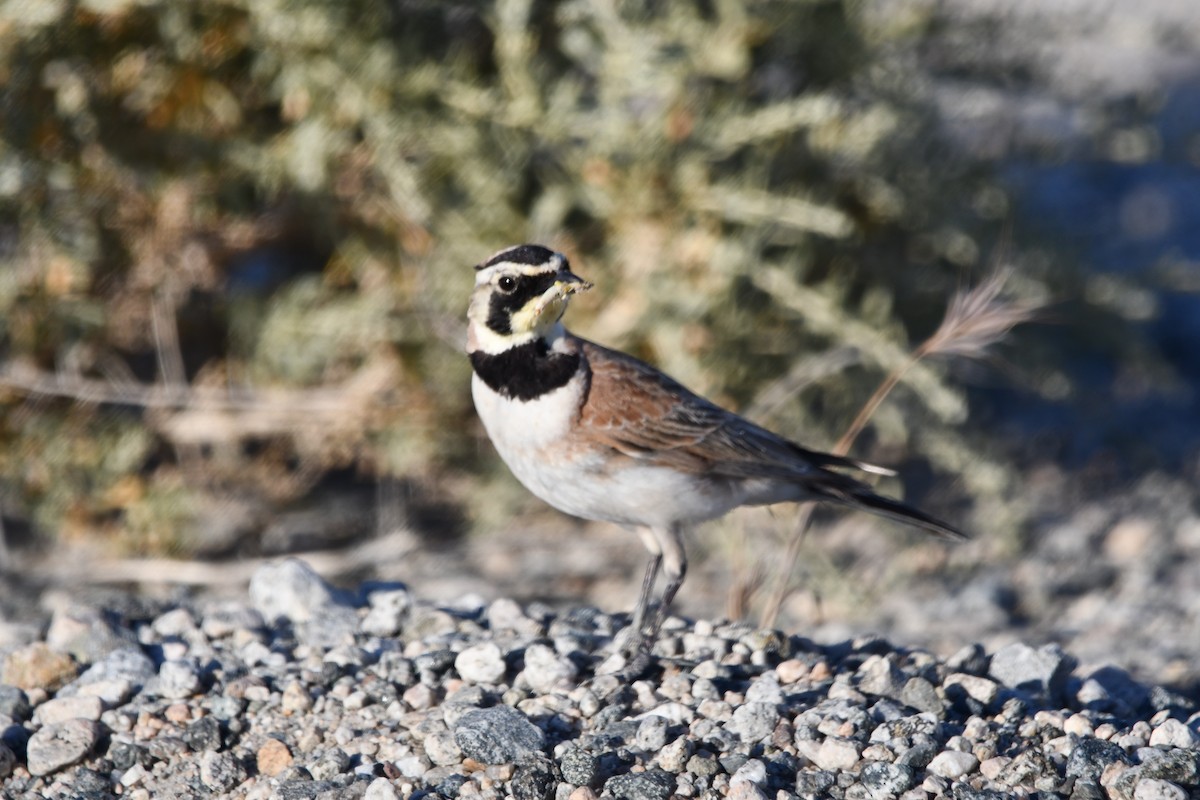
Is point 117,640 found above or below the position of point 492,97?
below

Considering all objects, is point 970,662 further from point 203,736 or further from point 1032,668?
point 203,736

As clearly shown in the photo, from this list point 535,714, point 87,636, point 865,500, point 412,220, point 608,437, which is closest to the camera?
point 535,714

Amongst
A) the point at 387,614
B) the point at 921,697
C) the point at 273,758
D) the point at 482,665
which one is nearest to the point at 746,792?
the point at 921,697

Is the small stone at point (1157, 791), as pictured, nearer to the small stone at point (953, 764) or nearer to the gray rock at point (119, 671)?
the small stone at point (953, 764)

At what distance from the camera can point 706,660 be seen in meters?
4.47

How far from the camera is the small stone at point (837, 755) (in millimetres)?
3740

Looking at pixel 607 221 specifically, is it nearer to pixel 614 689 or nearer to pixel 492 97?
pixel 492 97

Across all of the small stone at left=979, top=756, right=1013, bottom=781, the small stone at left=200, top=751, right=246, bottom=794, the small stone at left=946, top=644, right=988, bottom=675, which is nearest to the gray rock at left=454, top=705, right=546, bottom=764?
the small stone at left=200, top=751, right=246, bottom=794

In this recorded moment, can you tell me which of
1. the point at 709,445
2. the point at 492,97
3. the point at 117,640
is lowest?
the point at 117,640

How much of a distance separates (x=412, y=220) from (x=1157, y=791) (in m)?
4.06

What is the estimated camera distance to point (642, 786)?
363 centimetres

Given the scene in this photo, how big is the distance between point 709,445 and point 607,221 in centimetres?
221

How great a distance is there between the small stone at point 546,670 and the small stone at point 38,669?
4.34ft

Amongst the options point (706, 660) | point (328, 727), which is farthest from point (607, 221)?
point (328, 727)
